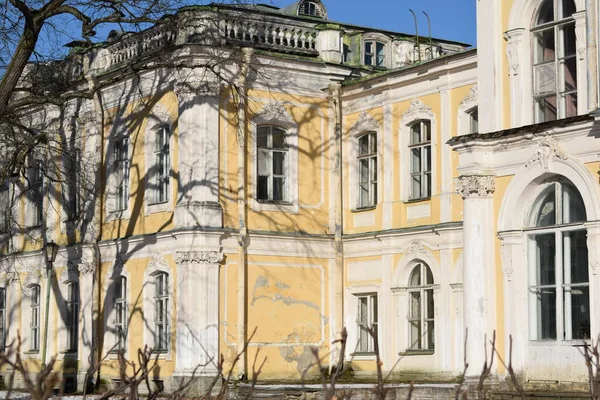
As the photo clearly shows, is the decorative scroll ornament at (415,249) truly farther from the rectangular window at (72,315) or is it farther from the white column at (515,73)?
the rectangular window at (72,315)

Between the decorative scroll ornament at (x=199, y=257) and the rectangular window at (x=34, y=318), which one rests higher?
the decorative scroll ornament at (x=199, y=257)

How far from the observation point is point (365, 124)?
23312mm

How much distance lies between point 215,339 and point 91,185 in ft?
16.7

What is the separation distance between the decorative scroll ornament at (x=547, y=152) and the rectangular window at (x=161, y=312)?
8876 mm

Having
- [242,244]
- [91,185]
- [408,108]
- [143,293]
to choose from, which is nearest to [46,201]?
[91,185]

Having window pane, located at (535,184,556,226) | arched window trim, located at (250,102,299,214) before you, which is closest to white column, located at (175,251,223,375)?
arched window trim, located at (250,102,299,214)

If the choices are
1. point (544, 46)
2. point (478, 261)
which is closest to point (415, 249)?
point (478, 261)

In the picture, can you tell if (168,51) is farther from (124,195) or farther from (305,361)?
(305,361)

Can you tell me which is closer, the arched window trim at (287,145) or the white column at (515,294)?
the white column at (515,294)

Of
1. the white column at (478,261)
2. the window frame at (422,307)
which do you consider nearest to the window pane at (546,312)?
the white column at (478,261)

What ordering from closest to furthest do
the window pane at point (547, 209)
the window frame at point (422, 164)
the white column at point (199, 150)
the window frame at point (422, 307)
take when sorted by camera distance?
the window pane at point (547, 209) → the window frame at point (422, 307) → the window frame at point (422, 164) → the white column at point (199, 150)

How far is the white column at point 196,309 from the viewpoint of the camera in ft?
71.7

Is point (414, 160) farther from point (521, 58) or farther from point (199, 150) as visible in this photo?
point (521, 58)

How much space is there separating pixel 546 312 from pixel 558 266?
2.23 ft
